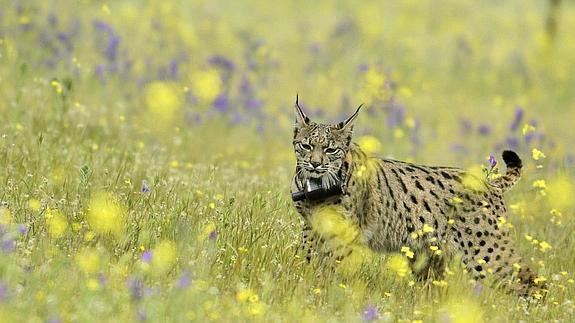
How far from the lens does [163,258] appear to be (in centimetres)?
471

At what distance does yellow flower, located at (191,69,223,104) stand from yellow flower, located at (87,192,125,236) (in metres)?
4.96

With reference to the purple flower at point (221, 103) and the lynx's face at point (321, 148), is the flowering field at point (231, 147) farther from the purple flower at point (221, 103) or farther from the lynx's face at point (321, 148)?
the lynx's face at point (321, 148)

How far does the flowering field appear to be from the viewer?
195 inches

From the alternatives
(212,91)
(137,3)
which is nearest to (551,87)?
(137,3)

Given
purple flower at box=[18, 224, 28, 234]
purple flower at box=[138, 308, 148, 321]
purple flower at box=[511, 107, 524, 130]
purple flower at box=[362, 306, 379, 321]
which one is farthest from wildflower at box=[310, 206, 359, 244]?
purple flower at box=[511, 107, 524, 130]

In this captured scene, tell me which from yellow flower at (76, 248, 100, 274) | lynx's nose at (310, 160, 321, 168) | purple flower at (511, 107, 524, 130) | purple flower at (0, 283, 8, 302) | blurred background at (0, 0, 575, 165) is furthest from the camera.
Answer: blurred background at (0, 0, 575, 165)

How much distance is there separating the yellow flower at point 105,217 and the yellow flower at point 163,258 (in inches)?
10.9

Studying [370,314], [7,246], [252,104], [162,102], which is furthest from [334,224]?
[252,104]

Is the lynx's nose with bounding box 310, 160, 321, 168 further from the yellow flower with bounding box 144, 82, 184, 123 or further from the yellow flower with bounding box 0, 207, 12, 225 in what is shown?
the yellow flower with bounding box 144, 82, 184, 123

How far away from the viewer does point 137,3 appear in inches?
671

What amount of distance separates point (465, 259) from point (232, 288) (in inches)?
78.3

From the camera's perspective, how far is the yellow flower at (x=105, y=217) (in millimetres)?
5312

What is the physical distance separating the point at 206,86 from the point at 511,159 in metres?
4.79

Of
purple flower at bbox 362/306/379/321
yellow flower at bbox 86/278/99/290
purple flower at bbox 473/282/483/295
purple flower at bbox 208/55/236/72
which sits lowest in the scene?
purple flower at bbox 473/282/483/295
